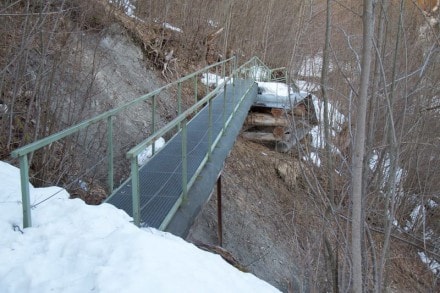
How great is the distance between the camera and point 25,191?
9.44 feet

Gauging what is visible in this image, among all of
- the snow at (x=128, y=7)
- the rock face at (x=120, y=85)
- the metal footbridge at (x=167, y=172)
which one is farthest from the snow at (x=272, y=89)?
the metal footbridge at (x=167, y=172)

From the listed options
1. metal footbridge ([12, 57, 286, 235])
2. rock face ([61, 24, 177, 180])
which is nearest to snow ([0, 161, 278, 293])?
metal footbridge ([12, 57, 286, 235])

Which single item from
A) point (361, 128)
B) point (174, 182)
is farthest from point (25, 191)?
point (361, 128)

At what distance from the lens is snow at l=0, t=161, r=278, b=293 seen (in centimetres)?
247

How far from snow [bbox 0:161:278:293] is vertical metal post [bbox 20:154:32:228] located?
7 centimetres

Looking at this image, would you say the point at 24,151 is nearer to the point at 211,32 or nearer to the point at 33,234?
the point at 33,234

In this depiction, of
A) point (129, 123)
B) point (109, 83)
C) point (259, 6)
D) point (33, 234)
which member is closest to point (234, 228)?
point (129, 123)

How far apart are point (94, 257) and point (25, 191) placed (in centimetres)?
69

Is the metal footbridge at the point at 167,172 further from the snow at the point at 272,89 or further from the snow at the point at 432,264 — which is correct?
the snow at the point at 272,89

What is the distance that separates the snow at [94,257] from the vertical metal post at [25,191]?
0.22 feet

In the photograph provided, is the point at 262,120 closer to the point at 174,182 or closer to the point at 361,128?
the point at 174,182

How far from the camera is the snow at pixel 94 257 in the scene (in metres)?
2.47

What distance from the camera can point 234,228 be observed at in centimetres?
864

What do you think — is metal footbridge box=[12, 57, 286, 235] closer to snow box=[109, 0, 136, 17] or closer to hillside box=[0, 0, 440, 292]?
hillside box=[0, 0, 440, 292]
